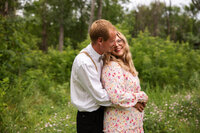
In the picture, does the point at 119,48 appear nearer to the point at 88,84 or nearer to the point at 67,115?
the point at 88,84

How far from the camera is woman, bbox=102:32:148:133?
5.80 ft

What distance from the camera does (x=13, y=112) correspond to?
406 centimetres

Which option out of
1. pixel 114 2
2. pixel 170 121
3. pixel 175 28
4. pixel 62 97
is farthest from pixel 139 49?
pixel 175 28

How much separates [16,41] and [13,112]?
1967 millimetres

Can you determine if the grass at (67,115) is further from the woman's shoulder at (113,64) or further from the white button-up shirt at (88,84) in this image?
the woman's shoulder at (113,64)

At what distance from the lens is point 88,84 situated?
1.71m

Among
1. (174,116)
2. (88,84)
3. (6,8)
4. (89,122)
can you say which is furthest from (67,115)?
(6,8)

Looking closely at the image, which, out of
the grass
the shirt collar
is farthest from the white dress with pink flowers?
the grass

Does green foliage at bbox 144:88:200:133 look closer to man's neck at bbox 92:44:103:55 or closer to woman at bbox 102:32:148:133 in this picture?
woman at bbox 102:32:148:133

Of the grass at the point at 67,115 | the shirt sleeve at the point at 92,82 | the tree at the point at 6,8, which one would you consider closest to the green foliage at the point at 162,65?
the grass at the point at 67,115

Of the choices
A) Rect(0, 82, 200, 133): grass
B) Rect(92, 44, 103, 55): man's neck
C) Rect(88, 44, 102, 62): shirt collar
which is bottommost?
Rect(0, 82, 200, 133): grass

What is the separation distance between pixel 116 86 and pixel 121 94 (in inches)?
3.5

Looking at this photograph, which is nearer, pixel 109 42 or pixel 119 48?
pixel 109 42

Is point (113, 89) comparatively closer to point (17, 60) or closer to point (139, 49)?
point (17, 60)
